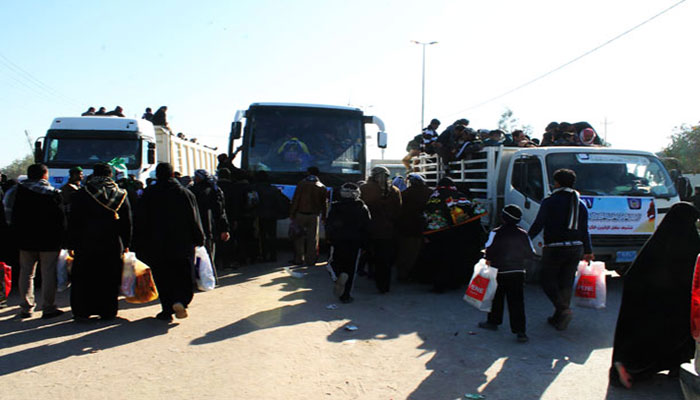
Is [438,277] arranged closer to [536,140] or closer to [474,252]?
[474,252]

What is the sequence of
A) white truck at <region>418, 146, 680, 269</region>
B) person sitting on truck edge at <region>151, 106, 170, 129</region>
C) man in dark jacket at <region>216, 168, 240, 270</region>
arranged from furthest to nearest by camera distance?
person sitting on truck edge at <region>151, 106, 170, 129</region>
man in dark jacket at <region>216, 168, 240, 270</region>
white truck at <region>418, 146, 680, 269</region>

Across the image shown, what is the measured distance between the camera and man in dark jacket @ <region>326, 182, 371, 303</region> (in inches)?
285

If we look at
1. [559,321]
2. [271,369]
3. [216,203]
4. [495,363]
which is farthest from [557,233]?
[216,203]

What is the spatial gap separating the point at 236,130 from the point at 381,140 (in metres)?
3.03

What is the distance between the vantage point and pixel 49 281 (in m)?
6.30

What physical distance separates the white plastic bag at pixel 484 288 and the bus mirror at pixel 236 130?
6.72 meters

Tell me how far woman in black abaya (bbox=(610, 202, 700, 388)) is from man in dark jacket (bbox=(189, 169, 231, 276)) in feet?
Answer: 18.4

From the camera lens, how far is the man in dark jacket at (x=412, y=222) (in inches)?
332

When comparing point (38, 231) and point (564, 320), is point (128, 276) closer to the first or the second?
point (38, 231)

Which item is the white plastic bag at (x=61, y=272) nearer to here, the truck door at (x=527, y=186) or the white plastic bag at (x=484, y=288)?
the white plastic bag at (x=484, y=288)

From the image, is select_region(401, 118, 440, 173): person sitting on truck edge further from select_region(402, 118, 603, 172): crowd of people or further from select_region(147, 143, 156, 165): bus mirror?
select_region(147, 143, 156, 165): bus mirror

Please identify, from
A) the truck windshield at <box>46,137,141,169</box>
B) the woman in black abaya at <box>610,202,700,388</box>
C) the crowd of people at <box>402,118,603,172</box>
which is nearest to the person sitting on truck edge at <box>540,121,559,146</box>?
the crowd of people at <box>402,118,603,172</box>

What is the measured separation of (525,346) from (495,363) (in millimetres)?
685

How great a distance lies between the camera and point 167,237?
19.9 ft
